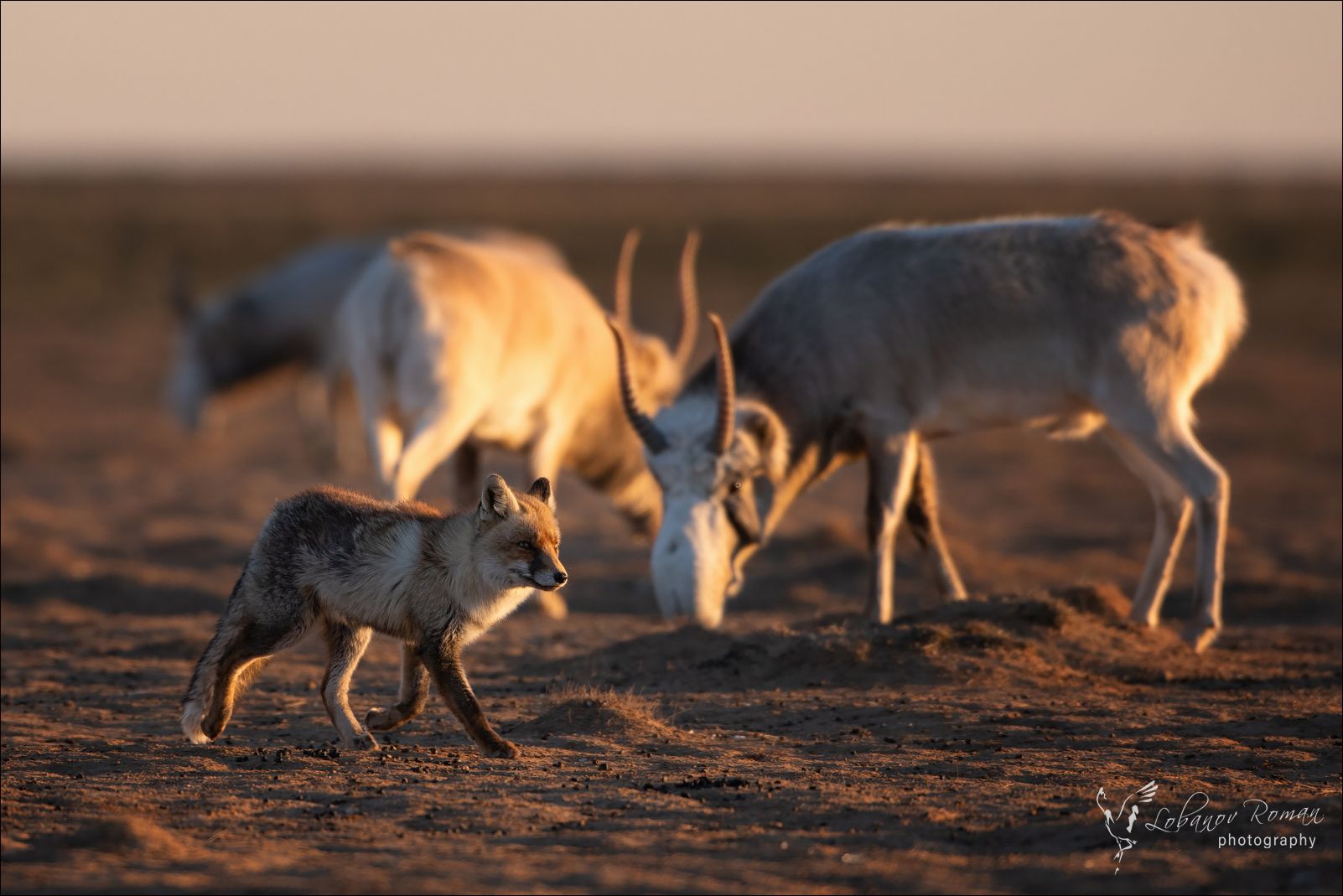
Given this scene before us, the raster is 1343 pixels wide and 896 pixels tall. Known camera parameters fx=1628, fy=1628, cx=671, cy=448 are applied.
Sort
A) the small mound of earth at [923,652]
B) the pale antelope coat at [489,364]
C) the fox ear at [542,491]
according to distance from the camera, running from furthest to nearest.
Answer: the pale antelope coat at [489,364] < the small mound of earth at [923,652] < the fox ear at [542,491]

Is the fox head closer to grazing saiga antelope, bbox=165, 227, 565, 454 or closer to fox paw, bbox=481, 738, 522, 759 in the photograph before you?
fox paw, bbox=481, 738, 522, 759

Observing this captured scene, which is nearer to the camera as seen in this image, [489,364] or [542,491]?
[542,491]

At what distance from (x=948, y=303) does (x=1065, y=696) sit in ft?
8.44

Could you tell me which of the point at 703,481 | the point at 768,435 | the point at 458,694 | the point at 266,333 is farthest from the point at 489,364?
the point at 266,333

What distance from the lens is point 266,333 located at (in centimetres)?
2031

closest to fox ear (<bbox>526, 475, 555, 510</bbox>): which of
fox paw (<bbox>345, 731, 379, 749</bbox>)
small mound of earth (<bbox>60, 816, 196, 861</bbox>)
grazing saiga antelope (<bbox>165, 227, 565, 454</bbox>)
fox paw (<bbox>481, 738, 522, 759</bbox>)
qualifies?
fox paw (<bbox>481, 738, 522, 759</bbox>)

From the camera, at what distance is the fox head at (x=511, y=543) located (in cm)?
668

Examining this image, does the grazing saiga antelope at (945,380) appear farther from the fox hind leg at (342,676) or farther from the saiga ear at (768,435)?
the fox hind leg at (342,676)

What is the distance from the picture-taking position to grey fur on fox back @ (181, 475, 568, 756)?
6.77 m

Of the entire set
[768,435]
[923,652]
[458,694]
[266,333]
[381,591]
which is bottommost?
[923,652]

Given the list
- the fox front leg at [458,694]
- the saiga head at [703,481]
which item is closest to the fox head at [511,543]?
the fox front leg at [458,694]

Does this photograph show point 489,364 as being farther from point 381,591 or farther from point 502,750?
point 502,750

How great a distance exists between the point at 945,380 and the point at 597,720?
11.2 ft

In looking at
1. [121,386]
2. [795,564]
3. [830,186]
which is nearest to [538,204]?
[830,186]
